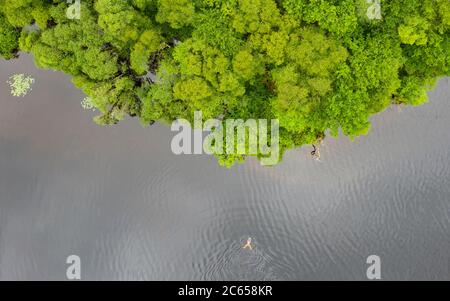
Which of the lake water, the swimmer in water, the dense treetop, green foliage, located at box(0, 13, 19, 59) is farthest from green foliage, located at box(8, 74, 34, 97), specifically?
the swimmer in water

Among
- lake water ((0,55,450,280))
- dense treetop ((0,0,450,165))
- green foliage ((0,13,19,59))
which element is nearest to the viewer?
dense treetop ((0,0,450,165))

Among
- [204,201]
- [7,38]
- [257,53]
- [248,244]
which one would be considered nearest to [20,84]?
[7,38]

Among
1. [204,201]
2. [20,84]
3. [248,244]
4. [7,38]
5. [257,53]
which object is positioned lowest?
[248,244]

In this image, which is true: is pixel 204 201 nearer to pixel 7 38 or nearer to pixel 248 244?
pixel 248 244

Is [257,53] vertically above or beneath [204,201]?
above

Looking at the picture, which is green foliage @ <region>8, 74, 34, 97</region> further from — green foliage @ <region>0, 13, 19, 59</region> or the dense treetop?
the dense treetop

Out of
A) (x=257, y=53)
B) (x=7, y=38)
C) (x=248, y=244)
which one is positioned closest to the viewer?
(x=257, y=53)

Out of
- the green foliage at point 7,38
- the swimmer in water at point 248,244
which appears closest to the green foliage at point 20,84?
the green foliage at point 7,38
